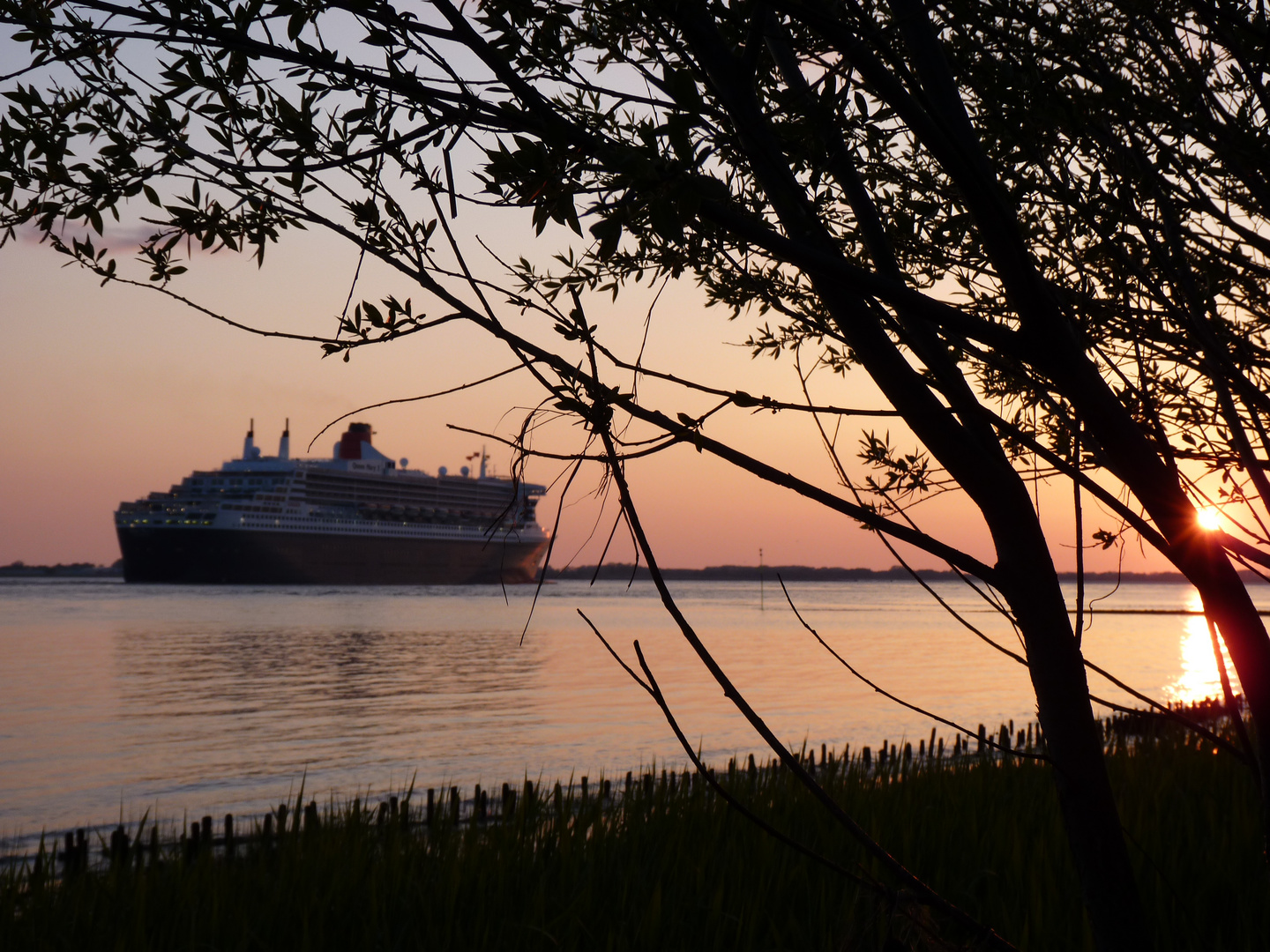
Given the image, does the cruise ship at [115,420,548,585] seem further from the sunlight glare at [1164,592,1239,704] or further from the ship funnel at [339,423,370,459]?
the sunlight glare at [1164,592,1239,704]

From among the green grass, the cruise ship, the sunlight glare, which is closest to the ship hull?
the cruise ship

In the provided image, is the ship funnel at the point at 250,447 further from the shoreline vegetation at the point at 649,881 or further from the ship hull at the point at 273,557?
the shoreline vegetation at the point at 649,881

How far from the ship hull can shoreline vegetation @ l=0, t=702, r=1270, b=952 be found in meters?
79.3

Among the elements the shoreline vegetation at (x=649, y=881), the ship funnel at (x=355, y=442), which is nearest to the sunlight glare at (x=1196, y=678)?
A: the shoreline vegetation at (x=649, y=881)

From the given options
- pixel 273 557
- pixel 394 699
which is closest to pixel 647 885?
pixel 394 699

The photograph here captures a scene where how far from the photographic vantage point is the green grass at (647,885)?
4480 millimetres

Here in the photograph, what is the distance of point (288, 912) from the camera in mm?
4836

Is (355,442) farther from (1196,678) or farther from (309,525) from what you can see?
(1196,678)

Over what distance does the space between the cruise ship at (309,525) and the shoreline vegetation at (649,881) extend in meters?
76.1

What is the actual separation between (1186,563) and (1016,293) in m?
0.77

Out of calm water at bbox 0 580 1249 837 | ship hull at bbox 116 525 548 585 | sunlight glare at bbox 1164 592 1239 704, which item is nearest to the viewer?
calm water at bbox 0 580 1249 837

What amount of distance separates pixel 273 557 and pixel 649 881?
8937 cm

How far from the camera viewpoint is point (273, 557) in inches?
3497

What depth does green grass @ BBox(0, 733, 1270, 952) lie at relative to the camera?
4.48m
